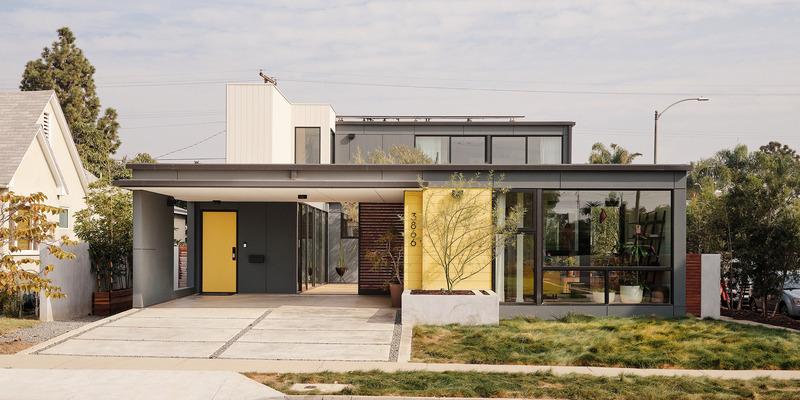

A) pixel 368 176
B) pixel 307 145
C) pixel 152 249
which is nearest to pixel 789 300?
pixel 368 176

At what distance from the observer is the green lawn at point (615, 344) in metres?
9.48

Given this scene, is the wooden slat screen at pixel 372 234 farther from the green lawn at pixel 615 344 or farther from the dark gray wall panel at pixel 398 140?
the dark gray wall panel at pixel 398 140

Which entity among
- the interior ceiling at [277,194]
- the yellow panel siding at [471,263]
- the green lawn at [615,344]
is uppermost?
the interior ceiling at [277,194]

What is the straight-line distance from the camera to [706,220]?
16.5m

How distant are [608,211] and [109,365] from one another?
31.8 feet

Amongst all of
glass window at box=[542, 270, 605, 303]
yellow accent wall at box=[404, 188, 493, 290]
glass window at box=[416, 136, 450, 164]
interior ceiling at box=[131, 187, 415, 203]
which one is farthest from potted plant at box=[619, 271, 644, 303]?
glass window at box=[416, 136, 450, 164]

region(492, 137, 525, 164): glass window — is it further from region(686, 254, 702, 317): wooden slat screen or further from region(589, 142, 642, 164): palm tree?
region(589, 142, 642, 164): palm tree

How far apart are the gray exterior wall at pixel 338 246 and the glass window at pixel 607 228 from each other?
35.2 ft

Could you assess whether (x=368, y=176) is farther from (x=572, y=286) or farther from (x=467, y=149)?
(x=467, y=149)

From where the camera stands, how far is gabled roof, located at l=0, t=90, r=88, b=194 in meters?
19.1

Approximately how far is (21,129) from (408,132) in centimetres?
1294

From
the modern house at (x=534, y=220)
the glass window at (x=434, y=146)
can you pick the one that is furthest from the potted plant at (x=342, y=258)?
the modern house at (x=534, y=220)

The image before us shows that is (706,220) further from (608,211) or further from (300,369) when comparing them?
(300,369)

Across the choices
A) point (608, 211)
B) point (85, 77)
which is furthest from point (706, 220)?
point (85, 77)
